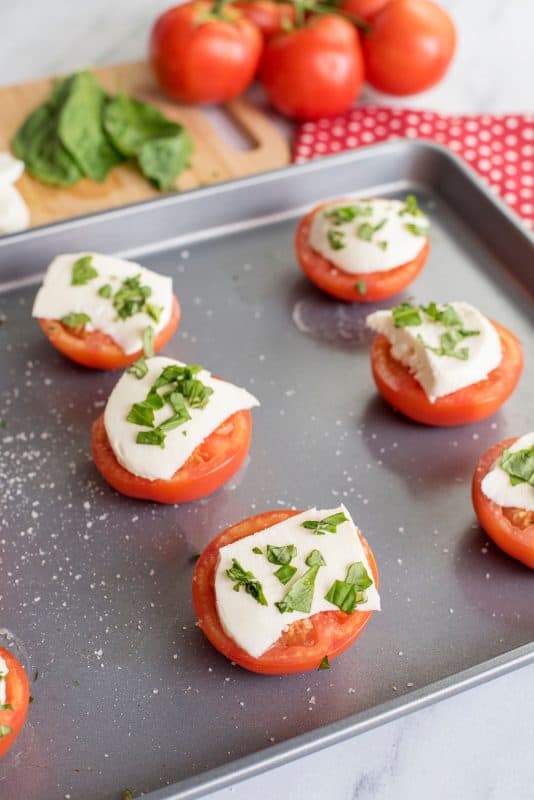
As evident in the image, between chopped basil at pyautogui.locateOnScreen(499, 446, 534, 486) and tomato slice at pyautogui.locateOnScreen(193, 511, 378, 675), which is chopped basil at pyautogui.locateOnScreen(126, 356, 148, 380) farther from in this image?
chopped basil at pyautogui.locateOnScreen(499, 446, 534, 486)

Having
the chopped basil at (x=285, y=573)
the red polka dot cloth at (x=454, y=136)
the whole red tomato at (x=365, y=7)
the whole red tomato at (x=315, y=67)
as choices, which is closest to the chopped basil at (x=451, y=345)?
the chopped basil at (x=285, y=573)

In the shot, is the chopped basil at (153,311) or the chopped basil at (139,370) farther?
the chopped basil at (153,311)

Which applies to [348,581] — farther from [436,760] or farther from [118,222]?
[118,222]

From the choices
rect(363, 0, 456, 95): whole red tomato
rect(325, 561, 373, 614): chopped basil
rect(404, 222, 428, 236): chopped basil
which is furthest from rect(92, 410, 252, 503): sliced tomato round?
rect(363, 0, 456, 95): whole red tomato

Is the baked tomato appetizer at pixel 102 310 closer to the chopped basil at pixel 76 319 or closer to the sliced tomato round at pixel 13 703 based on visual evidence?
the chopped basil at pixel 76 319

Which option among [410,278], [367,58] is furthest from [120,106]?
[410,278]

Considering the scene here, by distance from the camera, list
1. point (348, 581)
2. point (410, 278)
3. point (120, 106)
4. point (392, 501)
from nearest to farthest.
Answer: point (348, 581)
point (392, 501)
point (410, 278)
point (120, 106)
